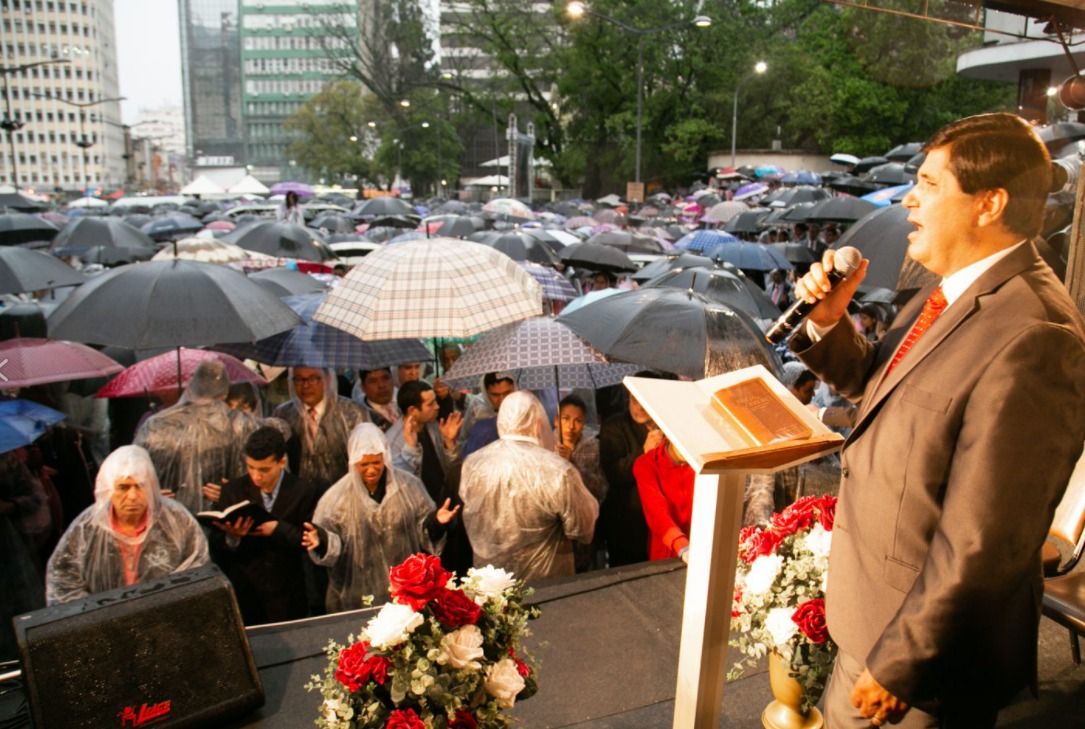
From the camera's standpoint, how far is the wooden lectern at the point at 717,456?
6.82ft

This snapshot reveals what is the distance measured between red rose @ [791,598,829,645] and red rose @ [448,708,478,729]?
102 cm

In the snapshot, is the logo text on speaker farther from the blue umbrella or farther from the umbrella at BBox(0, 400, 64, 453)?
the blue umbrella

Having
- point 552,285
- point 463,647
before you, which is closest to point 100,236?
point 552,285

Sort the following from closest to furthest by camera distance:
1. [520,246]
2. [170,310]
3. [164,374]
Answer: [170,310] → [164,374] → [520,246]

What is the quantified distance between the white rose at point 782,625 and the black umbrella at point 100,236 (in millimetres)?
13550

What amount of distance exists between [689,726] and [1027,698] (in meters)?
1.69

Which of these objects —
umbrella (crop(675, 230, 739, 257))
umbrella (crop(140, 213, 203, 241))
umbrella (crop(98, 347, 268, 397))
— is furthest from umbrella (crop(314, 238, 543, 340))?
umbrella (crop(140, 213, 203, 241))

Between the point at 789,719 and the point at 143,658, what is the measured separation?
222 centimetres

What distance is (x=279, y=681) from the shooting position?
140 inches

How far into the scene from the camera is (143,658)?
9.99 ft

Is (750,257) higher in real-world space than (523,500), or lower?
higher

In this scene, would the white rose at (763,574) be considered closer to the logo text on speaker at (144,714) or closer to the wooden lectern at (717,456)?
the wooden lectern at (717,456)

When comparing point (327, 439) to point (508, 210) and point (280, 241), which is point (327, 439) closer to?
point (280, 241)

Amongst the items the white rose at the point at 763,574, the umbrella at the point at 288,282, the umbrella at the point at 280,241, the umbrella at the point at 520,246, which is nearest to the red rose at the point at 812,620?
the white rose at the point at 763,574
